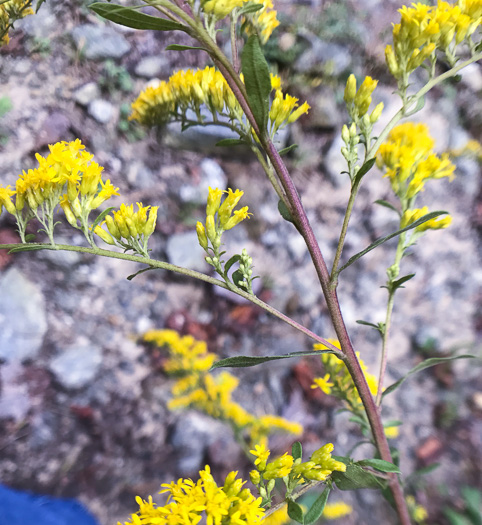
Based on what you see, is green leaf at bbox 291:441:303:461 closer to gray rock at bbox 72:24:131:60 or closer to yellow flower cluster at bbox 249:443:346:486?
yellow flower cluster at bbox 249:443:346:486

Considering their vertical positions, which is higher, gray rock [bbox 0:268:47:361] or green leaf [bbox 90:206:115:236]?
gray rock [bbox 0:268:47:361]

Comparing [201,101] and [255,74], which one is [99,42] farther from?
[255,74]

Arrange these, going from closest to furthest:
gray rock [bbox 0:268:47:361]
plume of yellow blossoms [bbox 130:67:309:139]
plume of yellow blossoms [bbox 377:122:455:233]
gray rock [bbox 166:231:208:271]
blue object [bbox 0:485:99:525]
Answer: plume of yellow blossoms [bbox 130:67:309:139] < plume of yellow blossoms [bbox 377:122:455:233] < blue object [bbox 0:485:99:525] < gray rock [bbox 0:268:47:361] < gray rock [bbox 166:231:208:271]

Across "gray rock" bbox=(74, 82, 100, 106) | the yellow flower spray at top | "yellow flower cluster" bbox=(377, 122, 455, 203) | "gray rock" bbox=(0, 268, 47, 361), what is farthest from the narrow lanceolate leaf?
"gray rock" bbox=(0, 268, 47, 361)

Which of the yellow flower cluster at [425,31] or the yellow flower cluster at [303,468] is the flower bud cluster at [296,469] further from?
the yellow flower cluster at [425,31]


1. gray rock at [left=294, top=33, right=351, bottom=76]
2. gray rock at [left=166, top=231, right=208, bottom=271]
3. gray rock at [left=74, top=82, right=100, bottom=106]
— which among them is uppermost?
gray rock at [left=294, top=33, right=351, bottom=76]

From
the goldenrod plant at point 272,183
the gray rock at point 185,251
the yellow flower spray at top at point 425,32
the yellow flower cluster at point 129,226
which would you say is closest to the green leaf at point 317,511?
the goldenrod plant at point 272,183

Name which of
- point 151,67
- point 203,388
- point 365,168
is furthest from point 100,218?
point 151,67

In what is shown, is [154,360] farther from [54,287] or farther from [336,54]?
[336,54]
